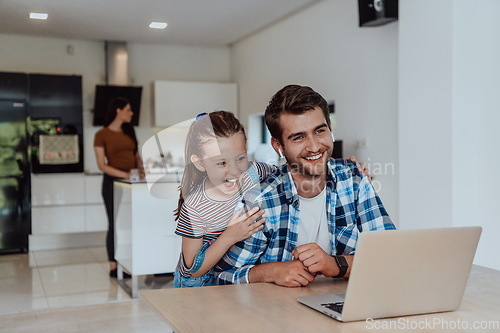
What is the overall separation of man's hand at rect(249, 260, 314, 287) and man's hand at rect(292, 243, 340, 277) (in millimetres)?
15

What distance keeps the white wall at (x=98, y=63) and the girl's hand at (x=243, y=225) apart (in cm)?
473

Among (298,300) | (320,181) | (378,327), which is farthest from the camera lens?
(320,181)

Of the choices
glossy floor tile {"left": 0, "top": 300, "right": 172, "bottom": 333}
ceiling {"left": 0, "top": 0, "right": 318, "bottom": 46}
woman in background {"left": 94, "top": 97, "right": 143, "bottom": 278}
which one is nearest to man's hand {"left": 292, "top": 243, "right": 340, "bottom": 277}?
glossy floor tile {"left": 0, "top": 300, "right": 172, "bottom": 333}

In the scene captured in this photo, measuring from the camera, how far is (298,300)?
1219mm

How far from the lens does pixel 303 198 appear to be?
1.65 m

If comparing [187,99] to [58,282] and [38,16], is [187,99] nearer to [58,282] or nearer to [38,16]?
[38,16]

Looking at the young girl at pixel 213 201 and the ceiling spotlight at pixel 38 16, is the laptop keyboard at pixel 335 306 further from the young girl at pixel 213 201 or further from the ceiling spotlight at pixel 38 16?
the ceiling spotlight at pixel 38 16

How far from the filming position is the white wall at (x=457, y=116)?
121 inches

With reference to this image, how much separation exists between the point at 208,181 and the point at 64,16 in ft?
13.7

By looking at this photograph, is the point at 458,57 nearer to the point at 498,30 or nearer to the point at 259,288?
the point at 498,30

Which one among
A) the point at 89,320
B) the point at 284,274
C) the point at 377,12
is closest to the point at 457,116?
the point at 377,12

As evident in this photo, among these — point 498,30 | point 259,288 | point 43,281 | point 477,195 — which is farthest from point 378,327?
point 43,281

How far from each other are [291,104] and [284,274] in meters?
0.49

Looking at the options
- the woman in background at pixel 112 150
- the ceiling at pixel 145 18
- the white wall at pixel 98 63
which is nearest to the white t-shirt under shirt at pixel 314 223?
the woman in background at pixel 112 150
